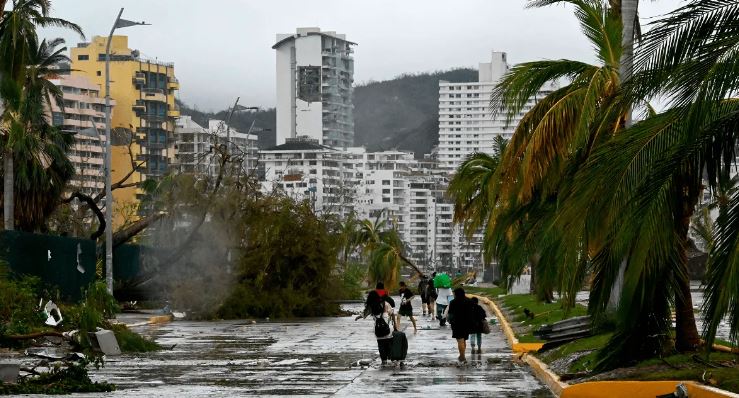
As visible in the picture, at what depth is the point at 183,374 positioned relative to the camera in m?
24.8

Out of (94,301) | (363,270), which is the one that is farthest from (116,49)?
(94,301)

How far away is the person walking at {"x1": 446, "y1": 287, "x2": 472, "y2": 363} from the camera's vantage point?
27.8 meters

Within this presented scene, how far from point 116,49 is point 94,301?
6442 inches

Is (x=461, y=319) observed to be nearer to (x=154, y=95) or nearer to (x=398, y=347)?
(x=398, y=347)

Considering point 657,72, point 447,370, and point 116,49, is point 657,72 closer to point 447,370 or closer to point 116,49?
point 447,370

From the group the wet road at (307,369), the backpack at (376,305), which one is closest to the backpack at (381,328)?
the backpack at (376,305)

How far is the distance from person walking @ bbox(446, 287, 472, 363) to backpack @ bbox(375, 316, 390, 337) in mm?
1445

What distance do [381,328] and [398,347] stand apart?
72 cm

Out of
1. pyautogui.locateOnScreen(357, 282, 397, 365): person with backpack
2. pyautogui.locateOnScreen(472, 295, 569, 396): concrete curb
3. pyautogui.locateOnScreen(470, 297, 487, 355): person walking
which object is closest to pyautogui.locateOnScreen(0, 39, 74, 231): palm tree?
pyautogui.locateOnScreen(472, 295, 569, 396): concrete curb

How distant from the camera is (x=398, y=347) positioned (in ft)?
87.6

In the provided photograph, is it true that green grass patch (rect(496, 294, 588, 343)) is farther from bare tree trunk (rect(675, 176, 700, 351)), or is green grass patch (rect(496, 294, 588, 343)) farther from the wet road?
bare tree trunk (rect(675, 176, 700, 351))

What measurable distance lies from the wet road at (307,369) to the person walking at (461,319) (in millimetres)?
430

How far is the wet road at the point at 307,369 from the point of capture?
21297 millimetres

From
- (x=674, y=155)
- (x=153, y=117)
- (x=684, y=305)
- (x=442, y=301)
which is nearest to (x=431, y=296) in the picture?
(x=442, y=301)
